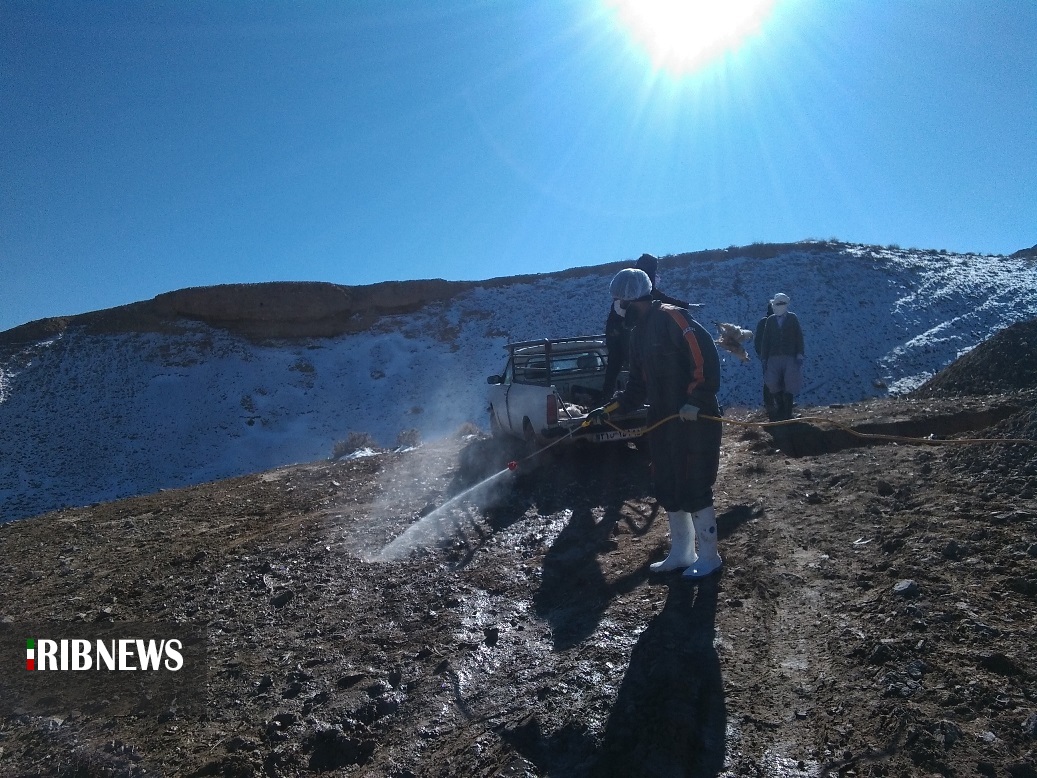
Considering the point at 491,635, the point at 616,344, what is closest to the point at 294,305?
the point at 616,344

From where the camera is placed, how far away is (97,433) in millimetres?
25719

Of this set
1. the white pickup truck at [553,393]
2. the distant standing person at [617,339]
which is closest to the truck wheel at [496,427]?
the white pickup truck at [553,393]

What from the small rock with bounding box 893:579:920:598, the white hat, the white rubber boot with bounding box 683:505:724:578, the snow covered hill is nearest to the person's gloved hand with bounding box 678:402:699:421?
the white rubber boot with bounding box 683:505:724:578

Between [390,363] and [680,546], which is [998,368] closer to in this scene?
[680,546]

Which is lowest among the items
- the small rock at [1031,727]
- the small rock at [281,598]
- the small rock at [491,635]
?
the small rock at [491,635]

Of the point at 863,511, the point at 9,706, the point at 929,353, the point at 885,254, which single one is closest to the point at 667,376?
the point at 863,511

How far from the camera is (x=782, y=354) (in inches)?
385

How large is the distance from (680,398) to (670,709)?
209 centimetres

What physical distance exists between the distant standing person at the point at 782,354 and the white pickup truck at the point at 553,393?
2473mm

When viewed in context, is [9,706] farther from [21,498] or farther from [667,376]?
[21,498]

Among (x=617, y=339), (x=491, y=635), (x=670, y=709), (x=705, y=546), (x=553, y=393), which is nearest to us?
A: (x=670, y=709)

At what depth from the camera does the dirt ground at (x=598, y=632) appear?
2605 mm

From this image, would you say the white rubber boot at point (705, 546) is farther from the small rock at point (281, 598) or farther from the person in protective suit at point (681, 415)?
the small rock at point (281, 598)

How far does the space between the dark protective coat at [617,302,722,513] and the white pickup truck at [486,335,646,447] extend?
11.3 feet
